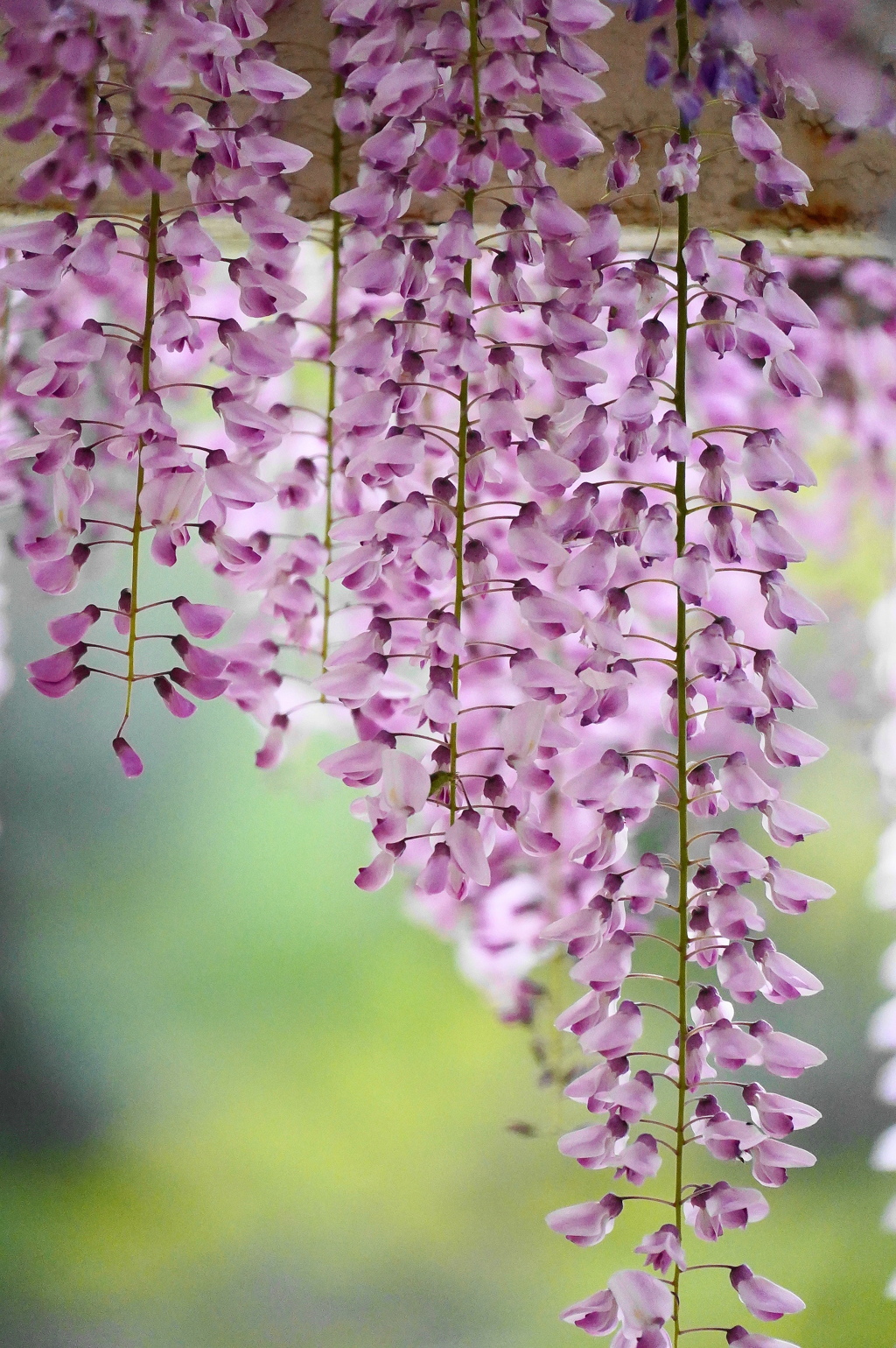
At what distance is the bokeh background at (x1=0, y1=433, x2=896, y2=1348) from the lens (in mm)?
1078

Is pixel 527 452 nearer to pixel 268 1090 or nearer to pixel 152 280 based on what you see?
pixel 152 280

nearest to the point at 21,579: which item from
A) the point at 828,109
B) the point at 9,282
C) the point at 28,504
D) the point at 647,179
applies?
the point at 28,504

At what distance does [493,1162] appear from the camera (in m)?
1.13

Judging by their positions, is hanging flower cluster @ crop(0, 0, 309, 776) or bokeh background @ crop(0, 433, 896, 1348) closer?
hanging flower cluster @ crop(0, 0, 309, 776)

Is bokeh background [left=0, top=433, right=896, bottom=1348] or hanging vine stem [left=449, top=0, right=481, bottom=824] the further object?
bokeh background [left=0, top=433, right=896, bottom=1348]

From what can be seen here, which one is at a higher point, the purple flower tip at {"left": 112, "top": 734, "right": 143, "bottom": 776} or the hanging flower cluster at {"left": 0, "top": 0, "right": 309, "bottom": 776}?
the hanging flower cluster at {"left": 0, "top": 0, "right": 309, "bottom": 776}

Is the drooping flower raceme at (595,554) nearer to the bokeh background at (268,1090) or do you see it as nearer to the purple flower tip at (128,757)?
the purple flower tip at (128,757)

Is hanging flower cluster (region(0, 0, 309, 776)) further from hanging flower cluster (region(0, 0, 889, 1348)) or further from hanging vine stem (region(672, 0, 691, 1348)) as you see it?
hanging vine stem (region(672, 0, 691, 1348))

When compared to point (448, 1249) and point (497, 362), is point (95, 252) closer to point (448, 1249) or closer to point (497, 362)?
point (497, 362)

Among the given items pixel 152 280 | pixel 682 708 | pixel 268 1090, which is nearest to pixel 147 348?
pixel 152 280

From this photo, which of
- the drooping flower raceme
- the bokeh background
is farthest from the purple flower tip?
the bokeh background

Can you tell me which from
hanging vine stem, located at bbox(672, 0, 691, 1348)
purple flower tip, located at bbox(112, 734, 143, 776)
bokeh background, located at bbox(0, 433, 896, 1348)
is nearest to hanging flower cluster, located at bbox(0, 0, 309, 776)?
purple flower tip, located at bbox(112, 734, 143, 776)

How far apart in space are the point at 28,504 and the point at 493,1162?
81cm

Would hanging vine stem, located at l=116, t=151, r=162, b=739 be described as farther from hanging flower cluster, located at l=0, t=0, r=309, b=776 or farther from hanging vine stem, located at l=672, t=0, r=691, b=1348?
hanging vine stem, located at l=672, t=0, r=691, b=1348
